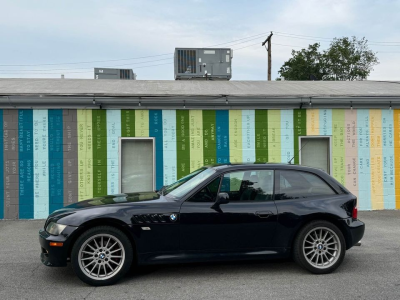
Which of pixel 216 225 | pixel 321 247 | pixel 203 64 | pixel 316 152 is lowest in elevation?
pixel 321 247

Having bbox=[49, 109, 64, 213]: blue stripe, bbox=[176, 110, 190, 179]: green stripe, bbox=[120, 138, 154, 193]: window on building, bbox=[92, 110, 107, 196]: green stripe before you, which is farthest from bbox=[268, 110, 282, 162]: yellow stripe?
bbox=[49, 109, 64, 213]: blue stripe

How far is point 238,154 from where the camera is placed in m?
10.4

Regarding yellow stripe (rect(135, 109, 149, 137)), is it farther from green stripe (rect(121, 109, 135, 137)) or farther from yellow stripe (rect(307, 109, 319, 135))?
yellow stripe (rect(307, 109, 319, 135))

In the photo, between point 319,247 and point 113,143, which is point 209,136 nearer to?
point 113,143

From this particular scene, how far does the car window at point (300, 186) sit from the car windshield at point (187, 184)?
945 millimetres

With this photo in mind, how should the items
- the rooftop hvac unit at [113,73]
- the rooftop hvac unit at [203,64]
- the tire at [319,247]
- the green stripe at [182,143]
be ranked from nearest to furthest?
the tire at [319,247] → the green stripe at [182,143] → the rooftop hvac unit at [203,64] → the rooftop hvac unit at [113,73]

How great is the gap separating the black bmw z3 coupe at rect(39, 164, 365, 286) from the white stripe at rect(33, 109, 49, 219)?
4.57 metres

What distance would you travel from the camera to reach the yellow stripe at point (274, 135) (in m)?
10.5

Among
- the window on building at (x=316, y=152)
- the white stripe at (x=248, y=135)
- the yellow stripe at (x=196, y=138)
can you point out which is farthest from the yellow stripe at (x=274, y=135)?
the yellow stripe at (x=196, y=138)

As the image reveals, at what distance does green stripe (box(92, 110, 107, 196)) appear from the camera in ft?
32.8

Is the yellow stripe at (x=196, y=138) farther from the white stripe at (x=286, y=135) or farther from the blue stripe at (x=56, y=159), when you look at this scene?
the blue stripe at (x=56, y=159)

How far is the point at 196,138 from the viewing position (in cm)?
1031

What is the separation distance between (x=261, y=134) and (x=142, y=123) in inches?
115

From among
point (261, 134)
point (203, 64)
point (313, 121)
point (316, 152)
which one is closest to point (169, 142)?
point (261, 134)
